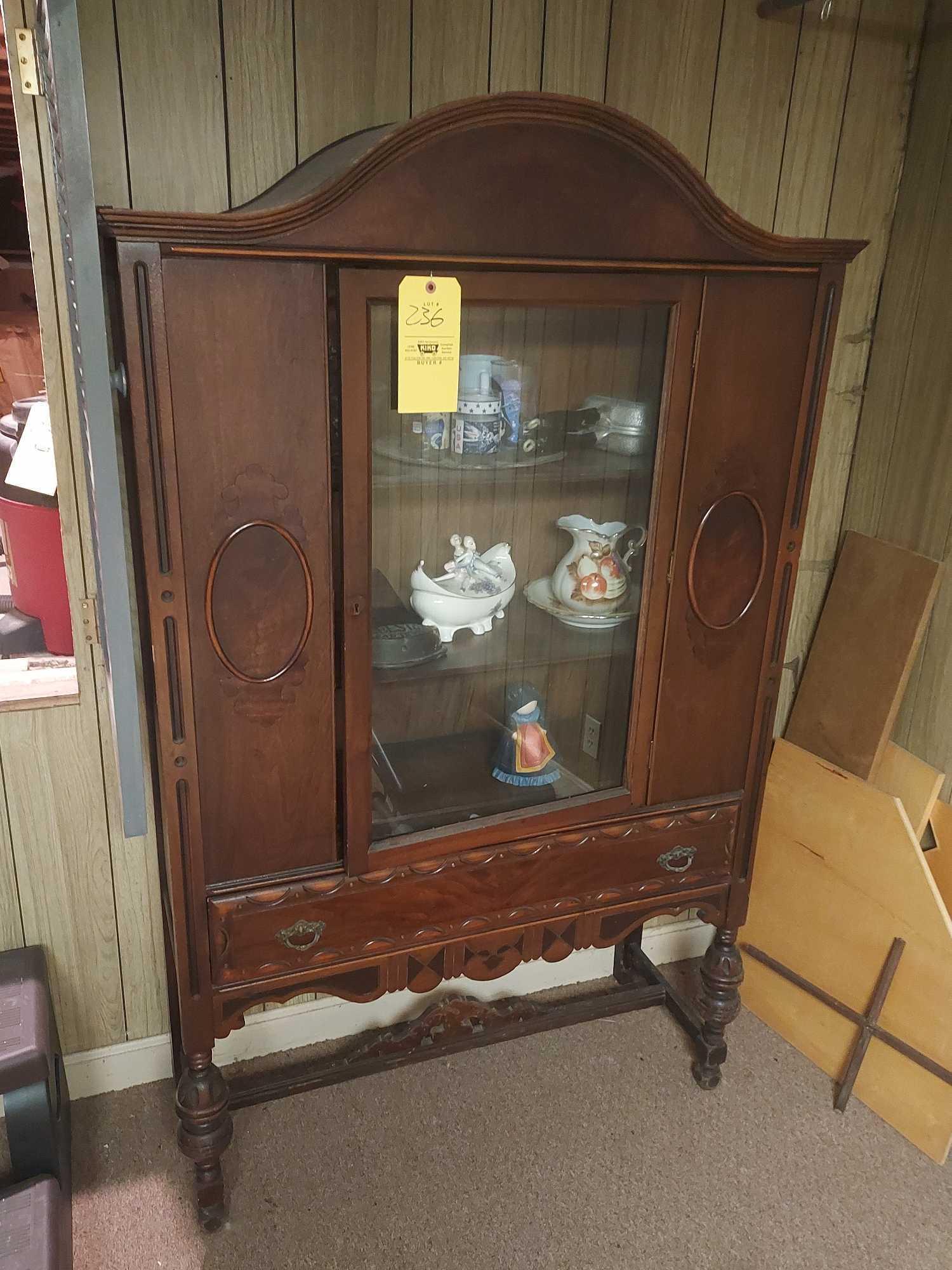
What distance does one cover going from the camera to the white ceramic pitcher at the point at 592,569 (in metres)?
1.47

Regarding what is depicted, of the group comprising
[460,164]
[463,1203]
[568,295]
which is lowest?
[463,1203]

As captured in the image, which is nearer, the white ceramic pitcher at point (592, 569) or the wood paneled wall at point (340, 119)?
the wood paneled wall at point (340, 119)

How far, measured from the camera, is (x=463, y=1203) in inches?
61.9

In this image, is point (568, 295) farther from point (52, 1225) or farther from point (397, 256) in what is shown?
point (52, 1225)

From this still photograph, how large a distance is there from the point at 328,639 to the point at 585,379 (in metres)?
0.52

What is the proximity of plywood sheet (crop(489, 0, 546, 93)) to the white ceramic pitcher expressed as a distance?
65 centimetres

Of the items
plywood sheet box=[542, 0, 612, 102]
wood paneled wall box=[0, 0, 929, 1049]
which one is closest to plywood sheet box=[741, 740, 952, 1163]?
wood paneled wall box=[0, 0, 929, 1049]

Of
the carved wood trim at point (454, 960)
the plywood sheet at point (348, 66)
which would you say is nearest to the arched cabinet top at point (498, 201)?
the plywood sheet at point (348, 66)

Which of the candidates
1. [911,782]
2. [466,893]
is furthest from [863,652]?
[466,893]

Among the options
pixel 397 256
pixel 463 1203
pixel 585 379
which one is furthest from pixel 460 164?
pixel 463 1203

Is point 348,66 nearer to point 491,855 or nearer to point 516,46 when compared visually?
point 516,46

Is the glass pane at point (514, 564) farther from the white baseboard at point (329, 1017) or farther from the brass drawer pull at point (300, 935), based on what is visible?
the white baseboard at point (329, 1017)

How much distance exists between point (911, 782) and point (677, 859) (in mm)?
519

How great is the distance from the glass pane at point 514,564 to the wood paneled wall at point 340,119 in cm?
44
